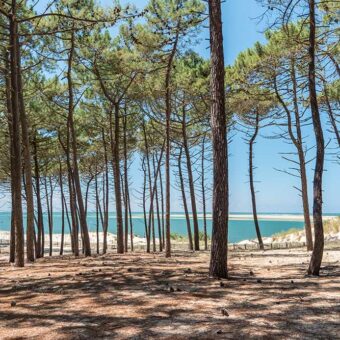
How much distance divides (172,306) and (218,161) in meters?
3.03

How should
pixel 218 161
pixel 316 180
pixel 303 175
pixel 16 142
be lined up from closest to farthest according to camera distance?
1. pixel 218 161
2. pixel 316 180
3. pixel 16 142
4. pixel 303 175

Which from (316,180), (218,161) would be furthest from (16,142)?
(316,180)

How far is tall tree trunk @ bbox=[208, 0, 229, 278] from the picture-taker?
6.80 m

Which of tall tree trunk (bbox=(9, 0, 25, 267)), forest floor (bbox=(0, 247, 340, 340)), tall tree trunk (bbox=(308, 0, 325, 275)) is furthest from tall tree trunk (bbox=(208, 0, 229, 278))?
tall tree trunk (bbox=(9, 0, 25, 267))

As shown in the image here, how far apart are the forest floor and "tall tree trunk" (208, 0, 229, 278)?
0.49m

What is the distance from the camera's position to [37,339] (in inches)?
138

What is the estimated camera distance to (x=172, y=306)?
15.2 ft

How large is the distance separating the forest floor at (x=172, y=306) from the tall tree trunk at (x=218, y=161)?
19.2 inches

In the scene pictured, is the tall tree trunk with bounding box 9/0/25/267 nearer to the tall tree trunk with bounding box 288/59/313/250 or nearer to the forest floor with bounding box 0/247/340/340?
the forest floor with bounding box 0/247/340/340

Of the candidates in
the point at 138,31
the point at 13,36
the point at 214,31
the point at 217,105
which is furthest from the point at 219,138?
the point at 138,31

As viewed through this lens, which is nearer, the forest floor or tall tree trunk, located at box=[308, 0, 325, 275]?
the forest floor

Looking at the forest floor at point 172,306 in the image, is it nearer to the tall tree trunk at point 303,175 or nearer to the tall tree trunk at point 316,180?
the tall tree trunk at point 316,180

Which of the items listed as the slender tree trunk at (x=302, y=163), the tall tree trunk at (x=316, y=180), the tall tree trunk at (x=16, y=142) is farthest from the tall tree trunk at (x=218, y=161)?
the slender tree trunk at (x=302, y=163)

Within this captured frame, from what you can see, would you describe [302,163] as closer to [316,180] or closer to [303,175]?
[303,175]
